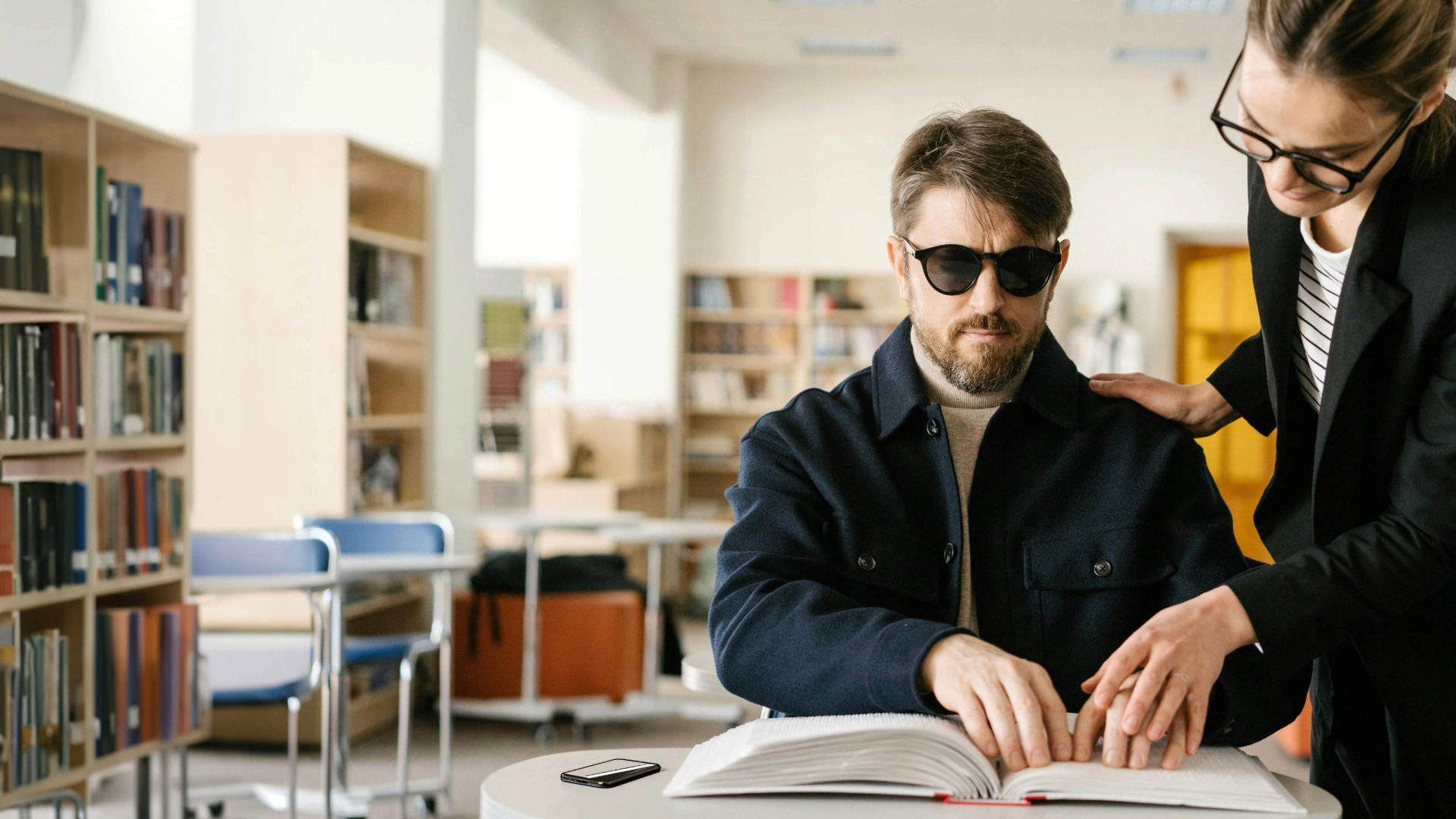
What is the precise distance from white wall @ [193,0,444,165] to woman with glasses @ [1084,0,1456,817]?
4416 mm

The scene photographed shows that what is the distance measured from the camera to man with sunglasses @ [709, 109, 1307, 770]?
1405mm

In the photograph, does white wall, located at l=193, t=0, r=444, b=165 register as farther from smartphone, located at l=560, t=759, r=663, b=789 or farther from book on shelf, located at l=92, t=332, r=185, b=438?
smartphone, located at l=560, t=759, r=663, b=789

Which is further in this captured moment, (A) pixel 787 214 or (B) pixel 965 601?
(A) pixel 787 214

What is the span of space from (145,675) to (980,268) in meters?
2.53

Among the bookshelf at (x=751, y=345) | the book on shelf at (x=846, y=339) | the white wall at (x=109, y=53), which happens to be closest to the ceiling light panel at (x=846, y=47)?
the bookshelf at (x=751, y=345)

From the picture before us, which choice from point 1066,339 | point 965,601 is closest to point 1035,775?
point 965,601

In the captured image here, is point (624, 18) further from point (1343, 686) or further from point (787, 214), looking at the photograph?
point (1343, 686)

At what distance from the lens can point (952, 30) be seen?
25.7 feet

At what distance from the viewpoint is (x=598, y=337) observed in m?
8.78

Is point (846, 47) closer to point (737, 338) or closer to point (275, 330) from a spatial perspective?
point (737, 338)

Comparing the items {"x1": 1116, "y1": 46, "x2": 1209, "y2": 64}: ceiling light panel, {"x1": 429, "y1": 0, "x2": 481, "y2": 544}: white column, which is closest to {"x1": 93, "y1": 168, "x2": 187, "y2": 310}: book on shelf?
{"x1": 429, "y1": 0, "x2": 481, "y2": 544}: white column

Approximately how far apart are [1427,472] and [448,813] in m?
3.29

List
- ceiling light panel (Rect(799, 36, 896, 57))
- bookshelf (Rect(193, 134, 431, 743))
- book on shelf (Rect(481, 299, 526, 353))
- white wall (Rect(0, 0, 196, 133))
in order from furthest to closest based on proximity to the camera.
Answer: ceiling light panel (Rect(799, 36, 896, 57))
book on shelf (Rect(481, 299, 526, 353))
bookshelf (Rect(193, 134, 431, 743))
white wall (Rect(0, 0, 196, 133))

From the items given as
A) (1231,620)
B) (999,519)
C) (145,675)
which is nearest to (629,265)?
(145,675)
